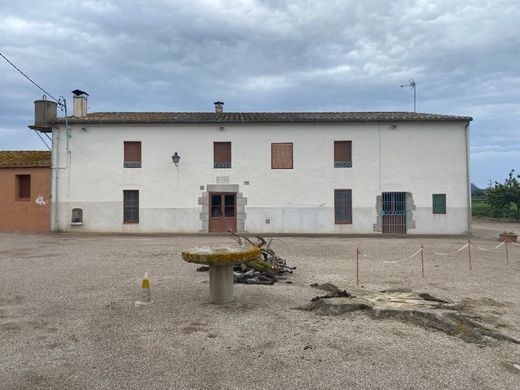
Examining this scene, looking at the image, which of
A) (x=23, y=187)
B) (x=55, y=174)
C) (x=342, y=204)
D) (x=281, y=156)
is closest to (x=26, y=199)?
(x=23, y=187)

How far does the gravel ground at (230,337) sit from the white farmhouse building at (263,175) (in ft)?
33.3

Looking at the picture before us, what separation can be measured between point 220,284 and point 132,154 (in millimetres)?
14667

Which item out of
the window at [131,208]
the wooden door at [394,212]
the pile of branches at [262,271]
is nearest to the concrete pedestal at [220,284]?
the pile of branches at [262,271]

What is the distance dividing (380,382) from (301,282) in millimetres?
4353

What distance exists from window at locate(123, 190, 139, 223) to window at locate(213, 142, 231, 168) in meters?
3.99

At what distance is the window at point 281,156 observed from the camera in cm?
1933

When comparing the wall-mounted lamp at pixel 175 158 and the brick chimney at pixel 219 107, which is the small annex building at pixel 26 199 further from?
the brick chimney at pixel 219 107

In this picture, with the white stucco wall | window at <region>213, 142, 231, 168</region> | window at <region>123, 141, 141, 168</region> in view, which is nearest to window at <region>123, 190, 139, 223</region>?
the white stucco wall

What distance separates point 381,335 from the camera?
473cm

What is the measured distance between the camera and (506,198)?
28.0 meters

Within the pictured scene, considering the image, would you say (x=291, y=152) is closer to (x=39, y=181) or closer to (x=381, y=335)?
(x=39, y=181)

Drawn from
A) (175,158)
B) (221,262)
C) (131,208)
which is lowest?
(221,262)

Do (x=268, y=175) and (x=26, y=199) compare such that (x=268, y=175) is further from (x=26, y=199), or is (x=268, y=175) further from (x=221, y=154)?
(x=26, y=199)

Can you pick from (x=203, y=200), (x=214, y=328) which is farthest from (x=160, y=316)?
(x=203, y=200)
